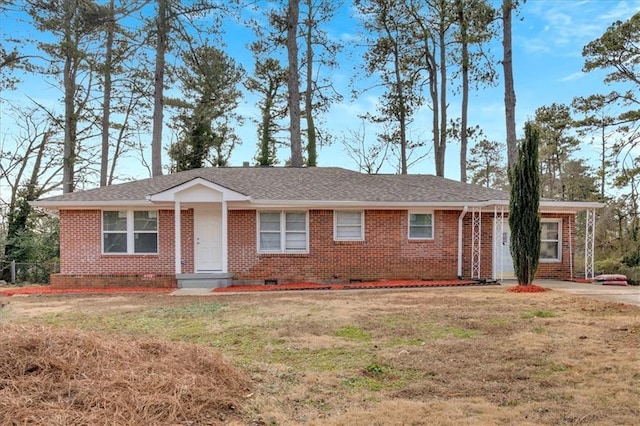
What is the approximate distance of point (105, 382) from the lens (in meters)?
3.50

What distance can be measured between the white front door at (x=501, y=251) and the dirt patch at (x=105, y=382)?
39.1 feet

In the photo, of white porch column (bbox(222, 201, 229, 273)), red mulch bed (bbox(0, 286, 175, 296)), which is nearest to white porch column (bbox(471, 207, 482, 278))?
white porch column (bbox(222, 201, 229, 273))

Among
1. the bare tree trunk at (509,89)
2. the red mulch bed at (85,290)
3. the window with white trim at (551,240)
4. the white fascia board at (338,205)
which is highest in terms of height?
the bare tree trunk at (509,89)

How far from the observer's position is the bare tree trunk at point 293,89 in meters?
20.5

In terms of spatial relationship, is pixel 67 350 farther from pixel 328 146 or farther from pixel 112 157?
pixel 112 157

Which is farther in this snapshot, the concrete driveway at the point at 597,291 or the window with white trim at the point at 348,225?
the window with white trim at the point at 348,225

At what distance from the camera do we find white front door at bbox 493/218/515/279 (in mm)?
14289

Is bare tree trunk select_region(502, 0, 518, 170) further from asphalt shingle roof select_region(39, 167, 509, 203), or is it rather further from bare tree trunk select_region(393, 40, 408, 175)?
bare tree trunk select_region(393, 40, 408, 175)

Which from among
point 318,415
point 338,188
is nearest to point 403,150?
point 338,188

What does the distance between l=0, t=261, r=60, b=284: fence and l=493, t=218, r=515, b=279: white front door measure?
52.2ft

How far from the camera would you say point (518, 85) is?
17391 mm

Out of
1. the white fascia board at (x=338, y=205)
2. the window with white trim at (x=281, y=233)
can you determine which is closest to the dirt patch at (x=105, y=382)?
the white fascia board at (x=338, y=205)

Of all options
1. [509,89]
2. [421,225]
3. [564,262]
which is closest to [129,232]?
[421,225]

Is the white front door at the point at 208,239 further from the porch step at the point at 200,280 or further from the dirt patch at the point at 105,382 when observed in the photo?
the dirt patch at the point at 105,382
